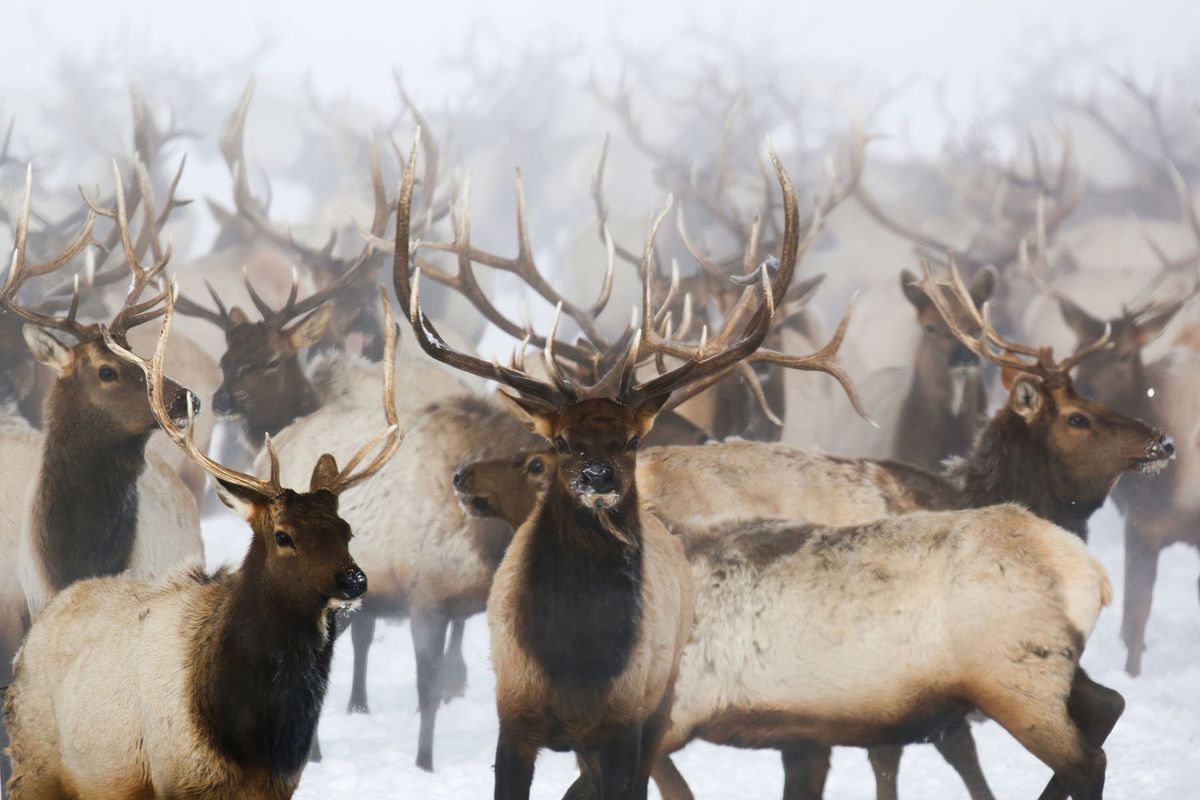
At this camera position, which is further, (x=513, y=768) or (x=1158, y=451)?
(x=1158, y=451)

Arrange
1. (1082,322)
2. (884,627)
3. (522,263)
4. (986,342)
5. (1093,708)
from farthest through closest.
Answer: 1. (1082,322)
2. (522,263)
3. (986,342)
4. (884,627)
5. (1093,708)

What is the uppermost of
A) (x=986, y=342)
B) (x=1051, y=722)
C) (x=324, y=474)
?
(x=986, y=342)

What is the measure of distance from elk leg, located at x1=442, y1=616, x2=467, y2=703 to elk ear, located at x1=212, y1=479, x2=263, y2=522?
253 centimetres

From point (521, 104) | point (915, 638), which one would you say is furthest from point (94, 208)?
point (521, 104)

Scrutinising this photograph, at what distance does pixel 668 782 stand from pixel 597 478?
101 cm

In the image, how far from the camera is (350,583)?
279 centimetres

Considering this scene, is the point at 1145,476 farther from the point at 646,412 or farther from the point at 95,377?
the point at 95,377

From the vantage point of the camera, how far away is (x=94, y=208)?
15.4 feet

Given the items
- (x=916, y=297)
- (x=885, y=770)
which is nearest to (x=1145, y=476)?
(x=916, y=297)

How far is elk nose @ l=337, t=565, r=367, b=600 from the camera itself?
278 cm

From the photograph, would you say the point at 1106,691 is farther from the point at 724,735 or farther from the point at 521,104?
the point at 521,104

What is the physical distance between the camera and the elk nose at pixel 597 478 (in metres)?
3.27

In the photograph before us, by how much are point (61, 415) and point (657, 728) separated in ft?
6.36

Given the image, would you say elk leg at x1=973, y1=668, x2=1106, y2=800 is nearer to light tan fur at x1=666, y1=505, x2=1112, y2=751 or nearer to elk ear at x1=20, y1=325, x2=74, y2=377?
light tan fur at x1=666, y1=505, x2=1112, y2=751
